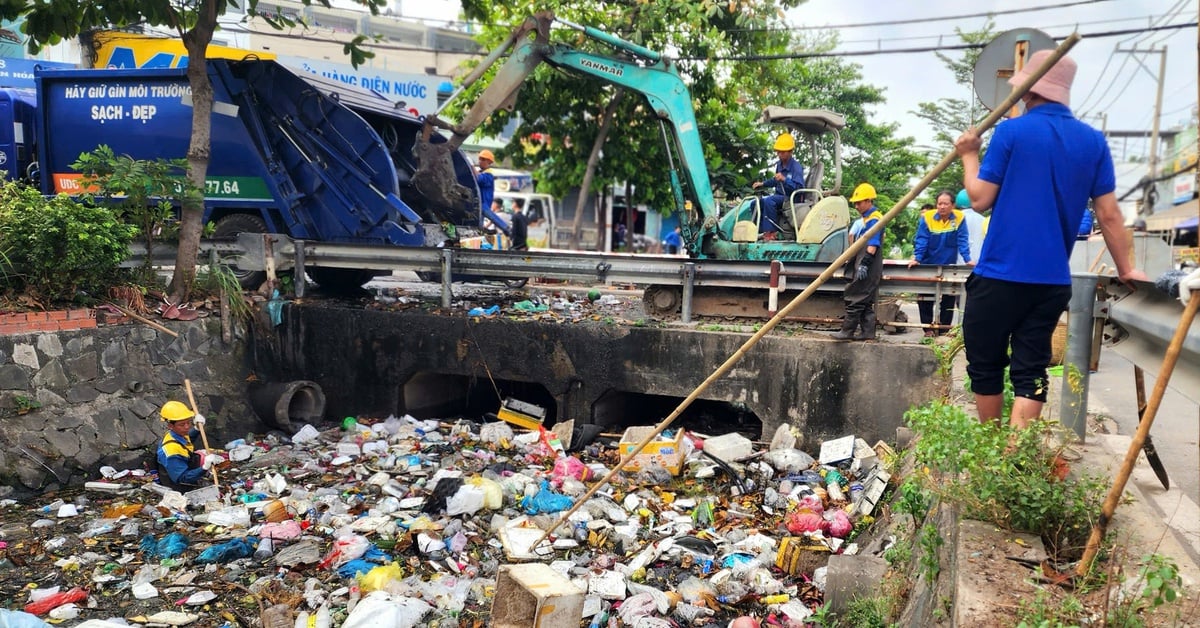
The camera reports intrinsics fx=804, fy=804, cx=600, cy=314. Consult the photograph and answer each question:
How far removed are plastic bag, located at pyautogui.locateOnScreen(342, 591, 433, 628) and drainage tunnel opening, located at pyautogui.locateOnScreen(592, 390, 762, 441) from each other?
3.50m

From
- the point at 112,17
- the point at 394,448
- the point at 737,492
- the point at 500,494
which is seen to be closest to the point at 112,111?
the point at 112,17

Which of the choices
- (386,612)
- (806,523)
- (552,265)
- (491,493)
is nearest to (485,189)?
(552,265)

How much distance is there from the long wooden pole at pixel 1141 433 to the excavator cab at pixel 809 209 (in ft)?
17.7

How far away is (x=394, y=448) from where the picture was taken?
7.08 m

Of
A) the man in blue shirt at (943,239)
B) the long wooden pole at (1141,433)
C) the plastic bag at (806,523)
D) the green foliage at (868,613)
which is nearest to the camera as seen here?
the long wooden pole at (1141,433)

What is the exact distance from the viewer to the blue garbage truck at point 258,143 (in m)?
8.60

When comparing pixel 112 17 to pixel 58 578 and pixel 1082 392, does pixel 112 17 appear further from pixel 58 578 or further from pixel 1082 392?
pixel 1082 392

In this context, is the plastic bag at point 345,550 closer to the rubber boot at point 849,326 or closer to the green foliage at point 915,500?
the green foliage at point 915,500

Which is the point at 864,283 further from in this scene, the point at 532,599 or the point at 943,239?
the point at 532,599

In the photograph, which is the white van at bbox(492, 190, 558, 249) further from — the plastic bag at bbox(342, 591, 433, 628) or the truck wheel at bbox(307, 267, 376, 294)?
the plastic bag at bbox(342, 591, 433, 628)

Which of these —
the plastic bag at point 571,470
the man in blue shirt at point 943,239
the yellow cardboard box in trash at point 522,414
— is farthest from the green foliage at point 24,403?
the man in blue shirt at point 943,239

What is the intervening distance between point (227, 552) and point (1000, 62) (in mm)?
5276

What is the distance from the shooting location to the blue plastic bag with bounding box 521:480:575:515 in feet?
18.3

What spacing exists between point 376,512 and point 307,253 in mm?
3737
